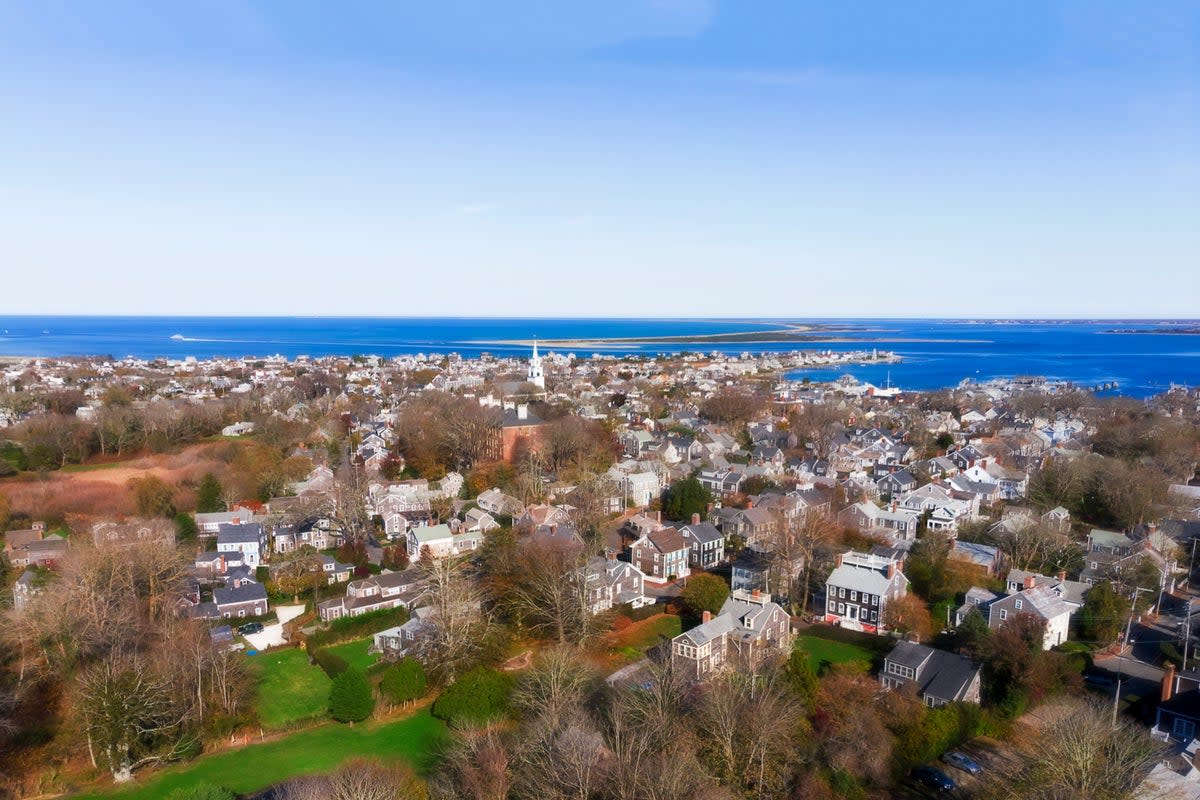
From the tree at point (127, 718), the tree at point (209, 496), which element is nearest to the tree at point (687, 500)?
the tree at point (209, 496)

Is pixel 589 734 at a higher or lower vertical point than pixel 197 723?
higher

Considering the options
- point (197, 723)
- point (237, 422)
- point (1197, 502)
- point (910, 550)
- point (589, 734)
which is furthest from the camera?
point (237, 422)

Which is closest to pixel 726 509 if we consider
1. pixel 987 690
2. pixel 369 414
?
pixel 987 690

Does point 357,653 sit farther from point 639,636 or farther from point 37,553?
point 37,553

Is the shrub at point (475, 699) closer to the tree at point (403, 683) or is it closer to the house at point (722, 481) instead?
the tree at point (403, 683)

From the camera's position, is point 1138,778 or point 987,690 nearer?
point 1138,778

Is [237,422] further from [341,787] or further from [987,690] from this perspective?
[987,690]

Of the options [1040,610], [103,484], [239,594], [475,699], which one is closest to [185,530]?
[239,594]
